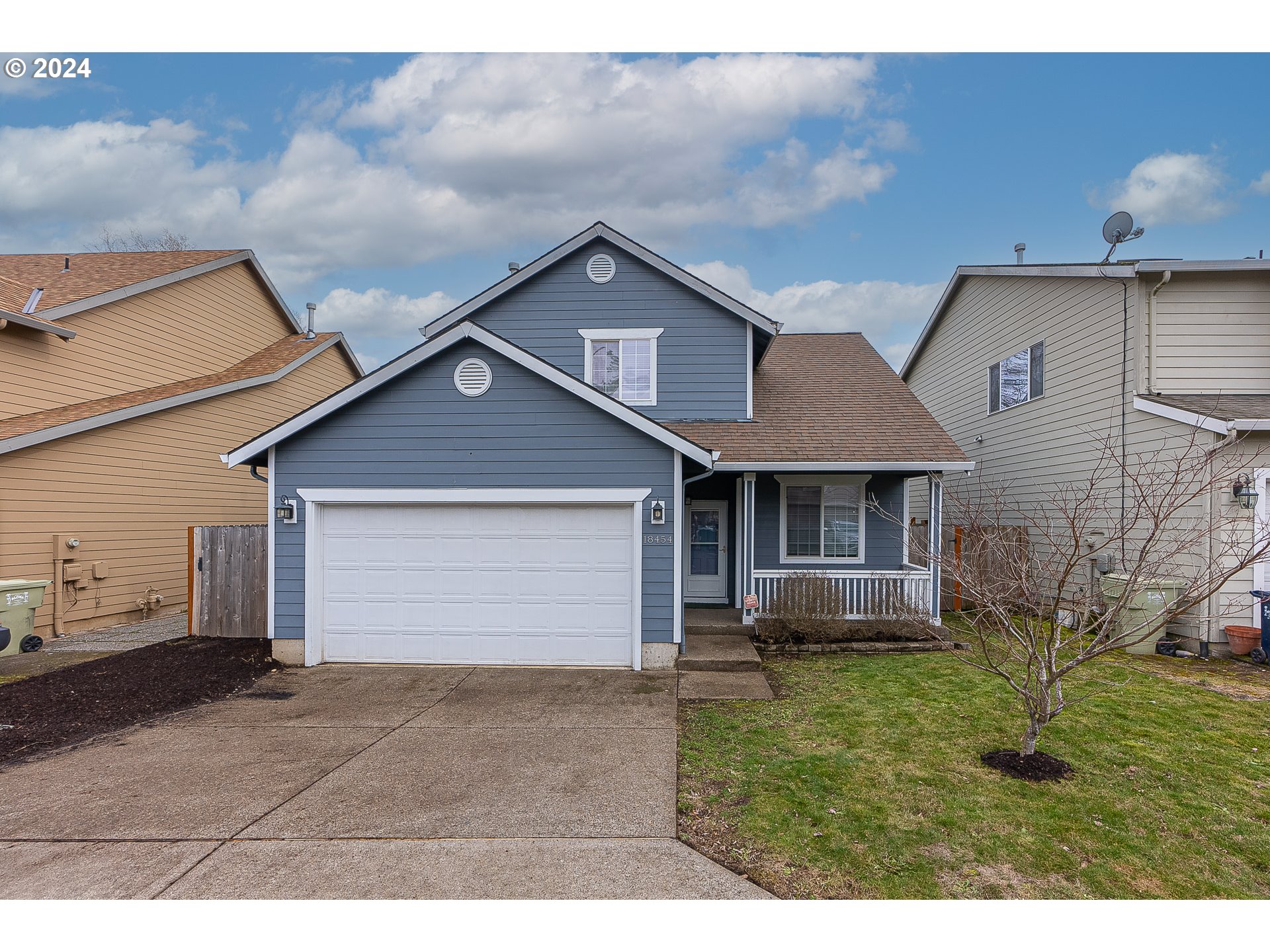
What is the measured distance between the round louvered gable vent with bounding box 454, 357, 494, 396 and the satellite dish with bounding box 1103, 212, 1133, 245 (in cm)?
1121

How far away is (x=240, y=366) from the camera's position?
1612 centimetres

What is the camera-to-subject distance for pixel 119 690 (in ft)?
25.9

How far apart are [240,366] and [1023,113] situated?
18.1 meters

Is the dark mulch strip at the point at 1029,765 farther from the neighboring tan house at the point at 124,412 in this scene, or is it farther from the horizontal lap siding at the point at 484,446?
the neighboring tan house at the point at 124,412

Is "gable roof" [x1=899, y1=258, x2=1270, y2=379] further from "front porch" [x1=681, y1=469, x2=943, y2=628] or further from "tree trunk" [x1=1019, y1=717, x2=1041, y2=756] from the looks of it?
"tree trunk" [x1=1019, y1=717, x2=1041, y2=756]

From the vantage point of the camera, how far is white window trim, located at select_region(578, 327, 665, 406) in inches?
475

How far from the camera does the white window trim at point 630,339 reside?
12.1 metres

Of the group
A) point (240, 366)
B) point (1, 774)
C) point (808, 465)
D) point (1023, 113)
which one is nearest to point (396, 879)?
point (1, 774)

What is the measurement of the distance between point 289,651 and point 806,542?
8.33 meters

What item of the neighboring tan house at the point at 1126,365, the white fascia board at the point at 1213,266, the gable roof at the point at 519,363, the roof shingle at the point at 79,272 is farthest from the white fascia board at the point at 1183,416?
the roof shingle at the point at 79,272

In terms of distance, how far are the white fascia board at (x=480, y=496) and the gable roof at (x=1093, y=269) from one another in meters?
8.54

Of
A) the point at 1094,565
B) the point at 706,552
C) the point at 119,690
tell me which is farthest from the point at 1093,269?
the point at 119,690

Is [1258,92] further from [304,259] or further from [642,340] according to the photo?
[304,259]

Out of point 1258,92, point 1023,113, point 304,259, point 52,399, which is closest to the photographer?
point 52,399
